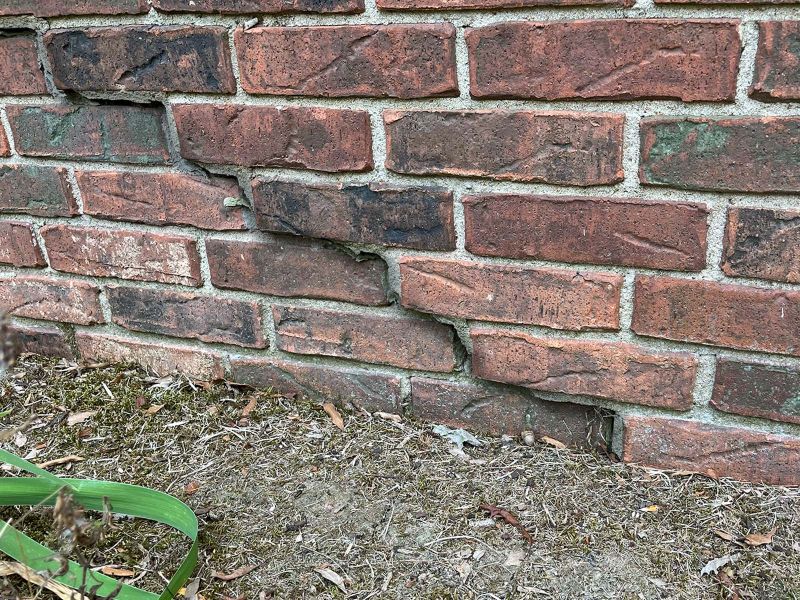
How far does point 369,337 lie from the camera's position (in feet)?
4.21

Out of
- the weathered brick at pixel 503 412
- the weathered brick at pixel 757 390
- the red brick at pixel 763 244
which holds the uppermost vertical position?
the red brick at pixel 763 244

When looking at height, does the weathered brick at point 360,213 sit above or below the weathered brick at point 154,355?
above

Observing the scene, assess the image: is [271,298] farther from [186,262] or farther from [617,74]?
[617,74]

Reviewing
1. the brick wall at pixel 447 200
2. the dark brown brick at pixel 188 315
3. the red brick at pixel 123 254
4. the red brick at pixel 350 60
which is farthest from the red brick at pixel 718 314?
the red brick at pixel 123 254

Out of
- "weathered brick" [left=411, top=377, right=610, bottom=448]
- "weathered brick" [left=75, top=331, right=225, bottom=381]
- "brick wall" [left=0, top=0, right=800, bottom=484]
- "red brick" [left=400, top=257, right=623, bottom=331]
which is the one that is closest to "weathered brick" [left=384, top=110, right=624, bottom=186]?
"brick wall" [left=0, top=0, right=800, bottom=484]

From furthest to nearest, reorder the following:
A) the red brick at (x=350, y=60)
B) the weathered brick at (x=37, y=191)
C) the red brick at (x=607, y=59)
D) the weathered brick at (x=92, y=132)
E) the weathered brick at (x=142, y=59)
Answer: the weathered brick at (x=37, y=191) < the weathered brick at (x=92, y=132) < the weathered brick at (x=142, y=59) < the red brick at (x=350, y=60) < the red brick at (x=607, y=59)

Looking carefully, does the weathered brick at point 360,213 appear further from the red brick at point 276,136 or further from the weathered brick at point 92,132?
the weathered brick at point 92,132

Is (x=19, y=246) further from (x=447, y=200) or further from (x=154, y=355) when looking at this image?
(x=447, y=200)

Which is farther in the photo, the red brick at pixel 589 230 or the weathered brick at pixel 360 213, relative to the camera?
the weathered brick at pixel 360 213

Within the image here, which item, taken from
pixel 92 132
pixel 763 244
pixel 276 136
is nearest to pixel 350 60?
pixel 276 136

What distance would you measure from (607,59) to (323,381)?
2.44 feet

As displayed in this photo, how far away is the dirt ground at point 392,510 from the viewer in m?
0.97

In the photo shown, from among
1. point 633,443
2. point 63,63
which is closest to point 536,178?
point 633,443

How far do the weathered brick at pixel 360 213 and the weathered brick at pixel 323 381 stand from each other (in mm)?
268
